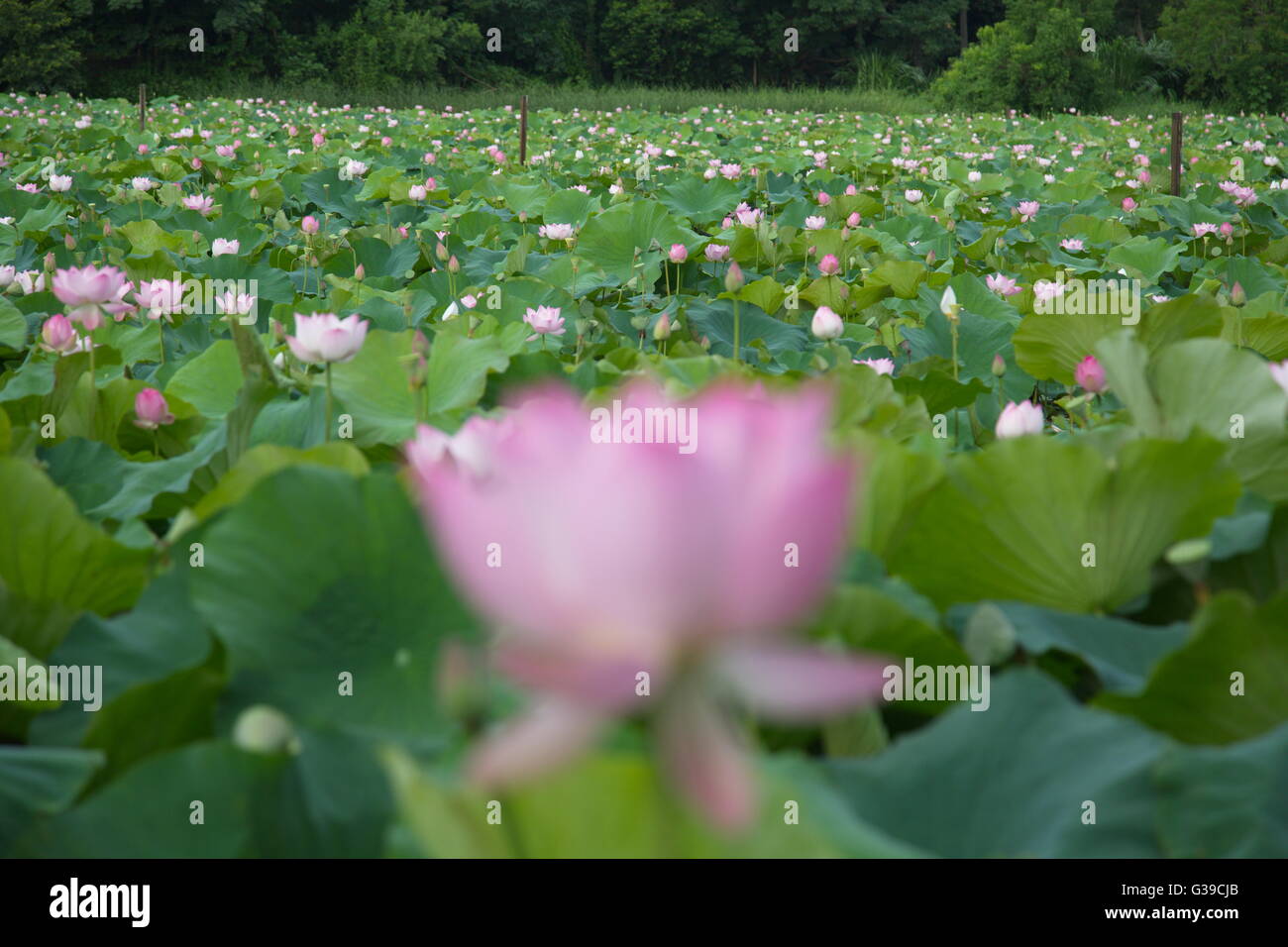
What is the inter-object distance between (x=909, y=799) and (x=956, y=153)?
5.68 metres

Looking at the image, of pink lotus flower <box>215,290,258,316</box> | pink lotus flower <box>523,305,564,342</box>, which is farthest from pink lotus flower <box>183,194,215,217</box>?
pink lotus flower <box>523,305,564,342</box>

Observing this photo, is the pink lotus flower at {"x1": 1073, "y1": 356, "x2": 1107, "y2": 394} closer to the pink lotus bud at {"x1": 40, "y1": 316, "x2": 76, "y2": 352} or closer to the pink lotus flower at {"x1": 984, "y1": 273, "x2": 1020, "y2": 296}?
the pink lotus flower at {"x1": 984, "y1": 273, "x2": 1020, "y2": 296}

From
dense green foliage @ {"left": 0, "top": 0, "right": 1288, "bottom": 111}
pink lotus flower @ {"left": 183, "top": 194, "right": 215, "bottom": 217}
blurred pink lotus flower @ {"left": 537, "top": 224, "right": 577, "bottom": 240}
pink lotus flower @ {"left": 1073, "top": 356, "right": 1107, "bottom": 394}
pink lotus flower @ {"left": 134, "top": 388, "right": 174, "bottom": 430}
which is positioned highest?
dense green foliage @ {"left": 0, "top": 0, "right": 1288, "bottom": 111}

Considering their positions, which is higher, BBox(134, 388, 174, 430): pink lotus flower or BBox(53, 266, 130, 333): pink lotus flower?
BBox(53, 266, 130, 333): pink lotus flower

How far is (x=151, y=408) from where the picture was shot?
3.39ft

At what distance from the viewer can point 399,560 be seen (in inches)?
22.2

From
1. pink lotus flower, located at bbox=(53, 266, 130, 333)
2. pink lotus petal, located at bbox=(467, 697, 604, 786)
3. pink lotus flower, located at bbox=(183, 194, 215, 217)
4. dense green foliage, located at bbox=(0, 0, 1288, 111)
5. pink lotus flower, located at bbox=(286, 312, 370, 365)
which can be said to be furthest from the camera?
dense green foliage, located at bbox=(0, 0, 1288, 111)

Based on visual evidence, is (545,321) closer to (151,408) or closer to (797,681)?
(151,408)

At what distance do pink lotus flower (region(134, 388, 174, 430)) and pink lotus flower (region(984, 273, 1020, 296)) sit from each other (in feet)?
4.88

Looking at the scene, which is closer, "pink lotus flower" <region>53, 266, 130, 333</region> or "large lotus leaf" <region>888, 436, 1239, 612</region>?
"large lotus leaf" <region>888, 436, 1239, 612</region>

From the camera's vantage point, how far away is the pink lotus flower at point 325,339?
99cm

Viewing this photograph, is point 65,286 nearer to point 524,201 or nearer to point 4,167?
point 524,201

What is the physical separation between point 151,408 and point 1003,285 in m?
1.55

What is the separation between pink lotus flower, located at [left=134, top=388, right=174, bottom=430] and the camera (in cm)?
103
